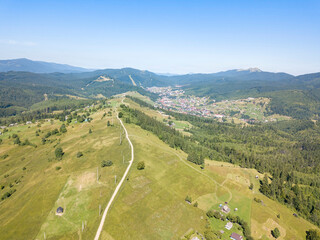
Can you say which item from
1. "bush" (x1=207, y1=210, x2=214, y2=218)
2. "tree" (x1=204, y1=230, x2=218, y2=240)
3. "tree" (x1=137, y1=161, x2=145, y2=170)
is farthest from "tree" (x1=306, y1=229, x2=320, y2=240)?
"tree" (x1=137, y1=161, x2=145, y2=170)

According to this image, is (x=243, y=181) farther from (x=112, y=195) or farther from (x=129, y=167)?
(x=112, y=195)

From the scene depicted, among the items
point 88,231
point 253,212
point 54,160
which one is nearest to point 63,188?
point 88,231

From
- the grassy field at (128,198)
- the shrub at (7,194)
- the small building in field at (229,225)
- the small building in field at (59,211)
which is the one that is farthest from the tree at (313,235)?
the shrub at (7,194)

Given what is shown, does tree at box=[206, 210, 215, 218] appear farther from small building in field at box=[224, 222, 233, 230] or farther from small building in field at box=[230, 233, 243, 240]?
small building in field at box=[230, 233, 243, 240]

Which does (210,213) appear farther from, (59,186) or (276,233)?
(59,186)

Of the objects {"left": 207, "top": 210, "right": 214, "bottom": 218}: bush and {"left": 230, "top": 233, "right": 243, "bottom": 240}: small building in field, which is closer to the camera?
{"left": 230, "top": 233, "right": 243, "bottom": 240}: small building in field

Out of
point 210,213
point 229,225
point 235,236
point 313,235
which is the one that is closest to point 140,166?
point 210,213

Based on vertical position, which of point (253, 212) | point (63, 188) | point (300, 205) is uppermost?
point (63, 188)

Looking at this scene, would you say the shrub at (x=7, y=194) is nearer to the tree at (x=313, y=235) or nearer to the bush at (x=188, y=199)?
the bush at (x=188, y=199)
